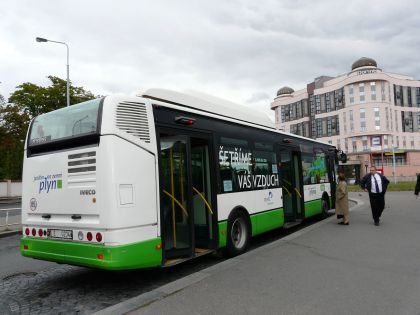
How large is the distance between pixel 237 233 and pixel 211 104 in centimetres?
281

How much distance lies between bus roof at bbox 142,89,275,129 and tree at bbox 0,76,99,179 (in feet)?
113

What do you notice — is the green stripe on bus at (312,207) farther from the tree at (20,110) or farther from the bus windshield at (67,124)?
the tree at (20,110)

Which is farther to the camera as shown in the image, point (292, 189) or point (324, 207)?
point (324, 207)

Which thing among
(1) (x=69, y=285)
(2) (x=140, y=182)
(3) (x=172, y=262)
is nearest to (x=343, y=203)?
(3) (x=172, y=262)

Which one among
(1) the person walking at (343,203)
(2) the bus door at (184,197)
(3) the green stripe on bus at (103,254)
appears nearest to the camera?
(3) the green stripe on bus at (103,254)

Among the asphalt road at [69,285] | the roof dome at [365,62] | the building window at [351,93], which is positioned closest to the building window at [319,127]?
the building window at [351,93]

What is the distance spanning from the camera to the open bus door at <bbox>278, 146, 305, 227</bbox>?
11.4 meters

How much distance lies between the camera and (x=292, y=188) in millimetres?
11750

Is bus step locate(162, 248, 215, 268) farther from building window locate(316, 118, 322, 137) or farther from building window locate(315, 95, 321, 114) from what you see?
building window locate(315, 95, 321, 114)

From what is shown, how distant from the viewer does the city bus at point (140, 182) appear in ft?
18.3

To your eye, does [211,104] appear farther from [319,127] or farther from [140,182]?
[319,127]

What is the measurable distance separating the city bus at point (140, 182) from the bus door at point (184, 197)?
2cm

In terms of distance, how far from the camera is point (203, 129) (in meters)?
7.50

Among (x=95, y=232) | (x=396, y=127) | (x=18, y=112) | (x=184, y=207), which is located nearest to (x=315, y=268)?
(x=184, y=207)
